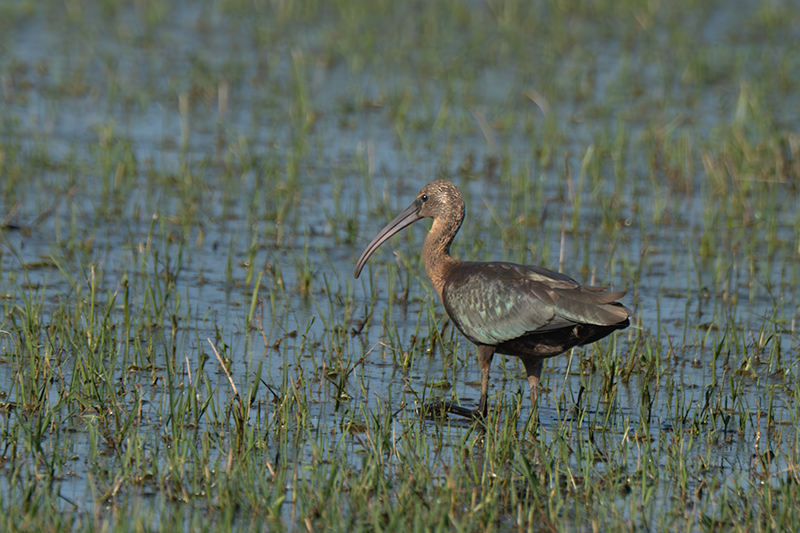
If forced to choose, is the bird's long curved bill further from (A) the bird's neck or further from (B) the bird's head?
(A) the bird's neck

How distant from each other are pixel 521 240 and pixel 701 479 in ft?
11.9

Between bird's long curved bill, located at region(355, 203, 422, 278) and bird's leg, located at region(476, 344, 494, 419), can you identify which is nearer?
bird's leg, located at region(476, 344, 494, 419)

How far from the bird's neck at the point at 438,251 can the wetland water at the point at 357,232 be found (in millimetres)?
345

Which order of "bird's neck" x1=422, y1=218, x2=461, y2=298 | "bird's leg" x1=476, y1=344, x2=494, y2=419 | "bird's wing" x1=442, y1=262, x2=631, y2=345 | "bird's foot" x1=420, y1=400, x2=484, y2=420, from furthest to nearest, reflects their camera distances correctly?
"bird's neck" x1=422, y1=218, x2=461, y2=298
"bird's leg" x1=476, y1=344, x2=494, y2=419
"bird's foot" x1=420, y1=400, x2=484, y2=420
"bird's wing" x1=442, y1=262, x2=631, y2=345

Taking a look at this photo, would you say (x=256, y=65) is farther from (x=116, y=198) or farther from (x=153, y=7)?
(x=116, y=198)

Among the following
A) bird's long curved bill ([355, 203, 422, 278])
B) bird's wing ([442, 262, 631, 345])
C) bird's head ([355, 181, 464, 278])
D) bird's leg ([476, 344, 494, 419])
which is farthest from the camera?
bird's long curved bill ([355, 203, 422, 278])

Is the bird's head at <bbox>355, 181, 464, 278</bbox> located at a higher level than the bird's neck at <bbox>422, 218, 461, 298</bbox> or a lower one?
higher

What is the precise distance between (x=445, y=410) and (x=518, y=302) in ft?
1.85

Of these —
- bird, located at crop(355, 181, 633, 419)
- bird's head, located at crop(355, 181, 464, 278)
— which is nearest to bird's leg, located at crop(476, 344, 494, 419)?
bird, located at crop(355, 181, 633, 419)

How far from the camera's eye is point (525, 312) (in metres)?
5.63

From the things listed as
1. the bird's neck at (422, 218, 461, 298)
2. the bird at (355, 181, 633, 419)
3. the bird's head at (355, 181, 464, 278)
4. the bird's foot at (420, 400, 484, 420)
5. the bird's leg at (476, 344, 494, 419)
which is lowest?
the bird's foot at (420, 400, 484, 420)

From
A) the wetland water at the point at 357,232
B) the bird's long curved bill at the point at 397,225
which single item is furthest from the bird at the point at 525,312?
the bird's long curved bill at the point at 397,225

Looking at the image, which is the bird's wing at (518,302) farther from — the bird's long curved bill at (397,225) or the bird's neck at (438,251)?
the bird's long curved bill at (397,225)

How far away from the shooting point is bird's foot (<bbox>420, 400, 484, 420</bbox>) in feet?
18.5
